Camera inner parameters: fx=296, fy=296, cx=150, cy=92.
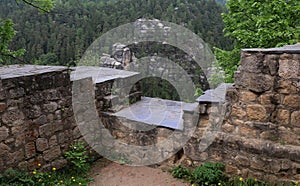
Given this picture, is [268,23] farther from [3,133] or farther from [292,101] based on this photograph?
[3,133]

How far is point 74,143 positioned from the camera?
419cm

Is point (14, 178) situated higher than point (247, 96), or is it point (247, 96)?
point (247, 96)

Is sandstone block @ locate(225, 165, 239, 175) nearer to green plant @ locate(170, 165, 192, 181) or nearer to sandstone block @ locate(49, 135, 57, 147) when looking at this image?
green plant @ locate(170, 165, 192, 181)

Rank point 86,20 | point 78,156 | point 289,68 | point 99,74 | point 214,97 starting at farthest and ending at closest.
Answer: point 86,20 < point 99,74 < point 78,156 < point 214,97 < point 289,68

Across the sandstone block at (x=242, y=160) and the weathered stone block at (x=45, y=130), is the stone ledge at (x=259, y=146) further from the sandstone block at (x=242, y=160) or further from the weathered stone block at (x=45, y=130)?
the weathered stone block at (x=45, y=130)

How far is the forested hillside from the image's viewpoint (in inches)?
941

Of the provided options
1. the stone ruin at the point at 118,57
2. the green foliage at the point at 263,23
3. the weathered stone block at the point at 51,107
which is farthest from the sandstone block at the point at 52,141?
the stone ruin at the point at 118,57

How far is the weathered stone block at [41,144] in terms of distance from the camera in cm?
365

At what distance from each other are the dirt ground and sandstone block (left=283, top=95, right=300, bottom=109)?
4.89 ft

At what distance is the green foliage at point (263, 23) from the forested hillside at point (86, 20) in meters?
13.6

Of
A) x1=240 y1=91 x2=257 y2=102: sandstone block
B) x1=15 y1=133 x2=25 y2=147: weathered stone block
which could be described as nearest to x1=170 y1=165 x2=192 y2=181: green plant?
x1=240 y1=91 x2=257 y2=102: sandstone block

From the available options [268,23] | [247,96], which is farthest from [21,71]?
[268,23]

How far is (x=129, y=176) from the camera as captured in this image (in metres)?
3.96

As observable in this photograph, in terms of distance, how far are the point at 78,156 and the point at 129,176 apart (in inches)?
29.9
